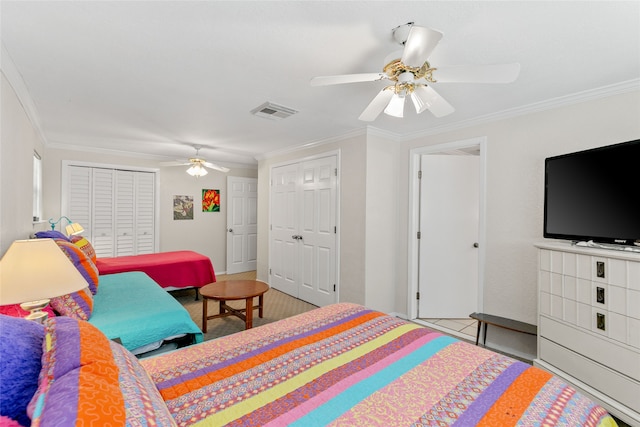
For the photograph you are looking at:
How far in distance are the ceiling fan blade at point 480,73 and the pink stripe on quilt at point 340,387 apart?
1.43 meters

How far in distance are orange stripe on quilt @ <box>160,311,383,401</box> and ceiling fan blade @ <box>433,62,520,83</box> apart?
1.51m

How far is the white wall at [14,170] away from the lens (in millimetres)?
1942

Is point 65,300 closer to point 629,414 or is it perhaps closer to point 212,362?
point 212,362

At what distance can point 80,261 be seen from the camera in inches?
90.6

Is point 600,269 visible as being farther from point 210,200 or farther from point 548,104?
→ point 210,200

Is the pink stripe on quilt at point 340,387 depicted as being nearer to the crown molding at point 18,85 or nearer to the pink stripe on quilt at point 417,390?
the pink stripe on quilt at point 417,390

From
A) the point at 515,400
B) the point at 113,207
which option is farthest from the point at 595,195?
the point at 113,207

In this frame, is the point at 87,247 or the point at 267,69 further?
the point at 87,247

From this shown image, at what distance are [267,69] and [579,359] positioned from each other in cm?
299

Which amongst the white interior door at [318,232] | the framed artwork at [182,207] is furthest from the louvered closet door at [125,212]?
the white interior door at [318,232]

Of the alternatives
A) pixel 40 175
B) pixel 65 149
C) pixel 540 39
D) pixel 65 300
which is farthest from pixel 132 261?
pixel 540 39

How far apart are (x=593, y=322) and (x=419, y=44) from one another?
7.04 ft

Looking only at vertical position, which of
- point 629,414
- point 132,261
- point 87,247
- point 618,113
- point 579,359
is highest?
point 618,113

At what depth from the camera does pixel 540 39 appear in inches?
66.2
